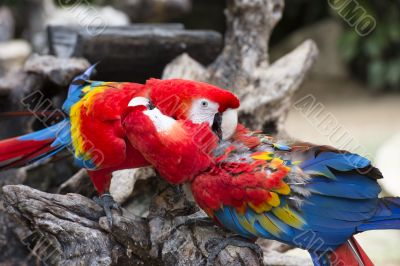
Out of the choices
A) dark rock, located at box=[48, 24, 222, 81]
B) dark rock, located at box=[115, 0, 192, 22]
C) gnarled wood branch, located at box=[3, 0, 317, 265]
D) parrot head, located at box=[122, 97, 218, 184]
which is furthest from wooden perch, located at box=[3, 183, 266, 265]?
dark rock, located at box=[115, 0, 192, 22]

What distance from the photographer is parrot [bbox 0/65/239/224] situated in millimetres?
1141

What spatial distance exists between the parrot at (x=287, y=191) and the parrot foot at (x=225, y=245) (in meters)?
0.02

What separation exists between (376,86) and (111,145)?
3.58 meters

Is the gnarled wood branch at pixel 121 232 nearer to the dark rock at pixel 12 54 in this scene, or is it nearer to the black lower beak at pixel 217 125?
the black lower beak at pixel 217 125

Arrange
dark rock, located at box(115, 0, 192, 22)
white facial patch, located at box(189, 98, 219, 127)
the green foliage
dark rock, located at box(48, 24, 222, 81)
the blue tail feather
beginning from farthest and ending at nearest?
the green foliage < dark rock, located at box(115, 0, 192, 22) < dark rock, located at box(48, 24, 222, 81) < white facial patch, located at box(189, 98, 219, 127) < the blue tail feather

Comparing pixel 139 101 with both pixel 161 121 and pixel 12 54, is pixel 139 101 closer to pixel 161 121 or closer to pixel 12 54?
pixel 161 121

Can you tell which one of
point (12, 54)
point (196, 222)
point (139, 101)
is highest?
point (139, 101)

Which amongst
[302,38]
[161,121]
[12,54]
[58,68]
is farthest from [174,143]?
[302,38]

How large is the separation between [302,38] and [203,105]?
3801mm

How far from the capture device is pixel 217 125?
3.81ft

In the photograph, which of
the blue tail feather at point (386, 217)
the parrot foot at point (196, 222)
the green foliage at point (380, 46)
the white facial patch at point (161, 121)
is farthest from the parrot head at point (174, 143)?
the green foliage at point (380, 46)

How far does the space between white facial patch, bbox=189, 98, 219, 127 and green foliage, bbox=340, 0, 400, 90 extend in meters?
3.48

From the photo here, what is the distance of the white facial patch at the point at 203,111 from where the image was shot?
1129 millimetres

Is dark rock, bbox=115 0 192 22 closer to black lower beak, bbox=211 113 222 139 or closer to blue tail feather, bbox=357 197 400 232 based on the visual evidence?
black lower beak, bbox=211 113 222 139
